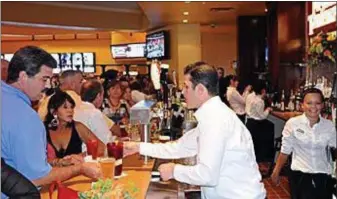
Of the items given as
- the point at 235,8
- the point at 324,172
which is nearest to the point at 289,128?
the point at 324,172

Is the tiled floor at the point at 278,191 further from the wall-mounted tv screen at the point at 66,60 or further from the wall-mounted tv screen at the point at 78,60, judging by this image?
the wall-mounted tv screen at the point at 66,60

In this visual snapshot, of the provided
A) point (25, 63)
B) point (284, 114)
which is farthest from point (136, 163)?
point (284, 114)

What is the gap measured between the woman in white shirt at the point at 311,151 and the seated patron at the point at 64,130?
169 centimetres

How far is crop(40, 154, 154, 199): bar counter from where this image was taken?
2419mm

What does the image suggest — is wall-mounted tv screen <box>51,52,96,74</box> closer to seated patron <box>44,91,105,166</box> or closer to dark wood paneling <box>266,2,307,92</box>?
dark wood paneling <box>266,2,307,92</box>

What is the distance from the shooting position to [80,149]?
3.25 meters

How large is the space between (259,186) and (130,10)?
41.1 feet

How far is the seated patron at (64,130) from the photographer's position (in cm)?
316

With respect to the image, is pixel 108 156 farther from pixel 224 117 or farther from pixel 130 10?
pixel 130 10

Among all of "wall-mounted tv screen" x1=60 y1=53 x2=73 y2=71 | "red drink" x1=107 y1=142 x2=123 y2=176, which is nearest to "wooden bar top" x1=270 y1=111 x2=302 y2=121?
"red drink" x1=107 y1=142 x2=123 y2=176

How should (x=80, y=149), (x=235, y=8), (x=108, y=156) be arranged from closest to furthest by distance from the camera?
(x=108, y=156), (x=80, y=149), (x=235, y=8)

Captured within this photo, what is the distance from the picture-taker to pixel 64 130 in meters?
3.25

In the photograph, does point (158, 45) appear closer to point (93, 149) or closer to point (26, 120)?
point (93, 149)

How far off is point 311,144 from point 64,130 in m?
1.92
